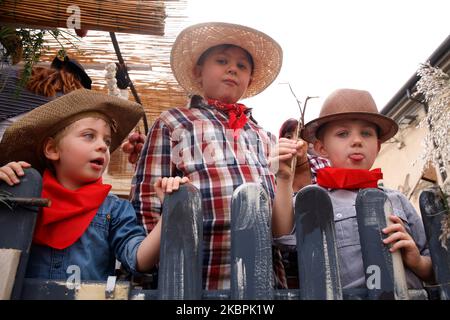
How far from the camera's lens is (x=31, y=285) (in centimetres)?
121

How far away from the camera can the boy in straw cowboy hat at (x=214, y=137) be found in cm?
208

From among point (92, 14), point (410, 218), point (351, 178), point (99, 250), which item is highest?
point (92, 14)

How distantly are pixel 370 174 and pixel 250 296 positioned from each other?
3.76 feet

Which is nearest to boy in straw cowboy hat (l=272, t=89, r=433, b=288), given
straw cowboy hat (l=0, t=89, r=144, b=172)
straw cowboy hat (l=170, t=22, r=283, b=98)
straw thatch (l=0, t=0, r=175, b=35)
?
straw cowboy hat (l=170, t=22, r=283, b=98)

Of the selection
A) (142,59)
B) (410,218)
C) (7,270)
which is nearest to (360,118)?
(410,218)

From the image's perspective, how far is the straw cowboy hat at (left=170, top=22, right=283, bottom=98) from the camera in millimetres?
2582

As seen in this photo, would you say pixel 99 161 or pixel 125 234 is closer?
pixel 125 234

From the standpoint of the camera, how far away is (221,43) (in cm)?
262

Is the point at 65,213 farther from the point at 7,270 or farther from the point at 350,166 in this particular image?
the point at 350,166

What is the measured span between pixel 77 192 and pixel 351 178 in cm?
136

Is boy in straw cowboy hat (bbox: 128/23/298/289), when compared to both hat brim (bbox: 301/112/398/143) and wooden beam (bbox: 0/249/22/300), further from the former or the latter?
wooden beam (bbox: 0/249/22/300)

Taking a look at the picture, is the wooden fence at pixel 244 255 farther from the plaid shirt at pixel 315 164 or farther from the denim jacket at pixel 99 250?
the plaid shirt at pixel 315 164
